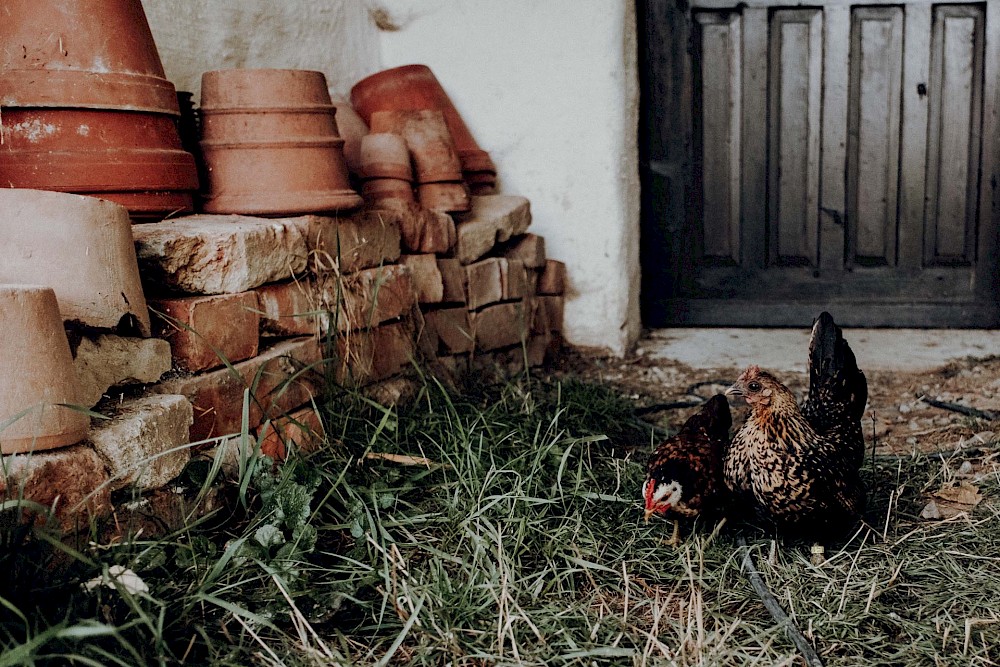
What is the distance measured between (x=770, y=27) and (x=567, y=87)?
40.4 inches

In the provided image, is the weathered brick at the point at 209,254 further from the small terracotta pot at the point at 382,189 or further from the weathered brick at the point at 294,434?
the small terracotta pot at the point at 382,189

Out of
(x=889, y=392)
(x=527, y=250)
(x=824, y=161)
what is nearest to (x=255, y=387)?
(x=527, y=250)

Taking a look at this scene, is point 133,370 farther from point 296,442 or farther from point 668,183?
point 668,183

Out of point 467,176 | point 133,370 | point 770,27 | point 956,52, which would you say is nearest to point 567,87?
point 467,176

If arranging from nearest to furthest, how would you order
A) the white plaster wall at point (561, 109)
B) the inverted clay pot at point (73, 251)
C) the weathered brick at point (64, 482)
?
the weathered brick at point (64, 482) → the inverted clay pot at point (73, 251) → the white plaster wall at point (561, 109)

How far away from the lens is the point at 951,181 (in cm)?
443

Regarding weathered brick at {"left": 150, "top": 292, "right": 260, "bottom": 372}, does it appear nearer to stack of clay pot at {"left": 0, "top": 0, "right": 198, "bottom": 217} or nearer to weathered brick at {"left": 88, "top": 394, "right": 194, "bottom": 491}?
weathered brick at {"left": 88, "top": 394, "right": 194, "bottom": 491}

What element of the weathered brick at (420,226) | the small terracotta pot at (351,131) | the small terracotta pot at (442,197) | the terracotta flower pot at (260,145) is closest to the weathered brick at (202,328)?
the terracotta flower pot at (260,145)

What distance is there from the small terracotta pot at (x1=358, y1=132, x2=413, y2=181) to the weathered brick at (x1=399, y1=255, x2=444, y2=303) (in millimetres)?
280

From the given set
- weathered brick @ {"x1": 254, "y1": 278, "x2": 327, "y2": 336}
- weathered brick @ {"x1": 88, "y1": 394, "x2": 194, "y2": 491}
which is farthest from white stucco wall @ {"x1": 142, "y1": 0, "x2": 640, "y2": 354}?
weathered brick @ {"x1": 88, "y1": 394, "x2": 194, "y2": 491}

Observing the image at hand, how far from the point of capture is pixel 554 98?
4.14 m

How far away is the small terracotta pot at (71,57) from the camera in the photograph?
7.18 feet

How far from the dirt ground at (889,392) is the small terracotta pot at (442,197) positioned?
0.80m

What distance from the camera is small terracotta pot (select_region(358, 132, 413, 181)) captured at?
10.6 feet
